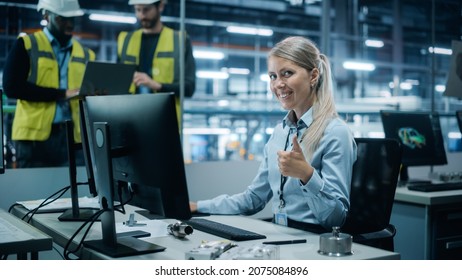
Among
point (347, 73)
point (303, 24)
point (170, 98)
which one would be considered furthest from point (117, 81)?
point (303, 24)

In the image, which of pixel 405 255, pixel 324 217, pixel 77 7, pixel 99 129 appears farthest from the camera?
pixel 77 7

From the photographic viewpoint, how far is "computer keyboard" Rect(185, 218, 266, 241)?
4.78 ft

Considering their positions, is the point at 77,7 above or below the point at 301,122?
above

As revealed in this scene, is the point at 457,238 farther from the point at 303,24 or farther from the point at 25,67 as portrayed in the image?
the point at 303,24

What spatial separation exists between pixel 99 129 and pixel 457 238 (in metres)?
2.00

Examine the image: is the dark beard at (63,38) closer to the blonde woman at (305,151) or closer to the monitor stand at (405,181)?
the blonde woman at (305,151)

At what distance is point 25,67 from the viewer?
270 cm

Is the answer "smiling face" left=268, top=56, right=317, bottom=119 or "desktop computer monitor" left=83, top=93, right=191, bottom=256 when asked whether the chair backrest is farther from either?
"desktop computer monitor" left=83, top=93, right=191, bottom=256

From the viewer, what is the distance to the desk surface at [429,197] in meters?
2.49

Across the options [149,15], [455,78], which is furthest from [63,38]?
[455,78]

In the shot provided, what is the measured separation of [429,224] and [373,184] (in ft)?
2.59

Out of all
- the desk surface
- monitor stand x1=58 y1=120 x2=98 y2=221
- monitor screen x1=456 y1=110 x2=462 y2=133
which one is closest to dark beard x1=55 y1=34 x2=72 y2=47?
monitor stand x1=58 y1=120 x2=98 y2=221

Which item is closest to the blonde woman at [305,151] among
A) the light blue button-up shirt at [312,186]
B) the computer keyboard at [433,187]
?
the light blue button-up shirt at [312,186]

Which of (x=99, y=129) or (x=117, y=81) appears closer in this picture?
(x=99, y=129)
